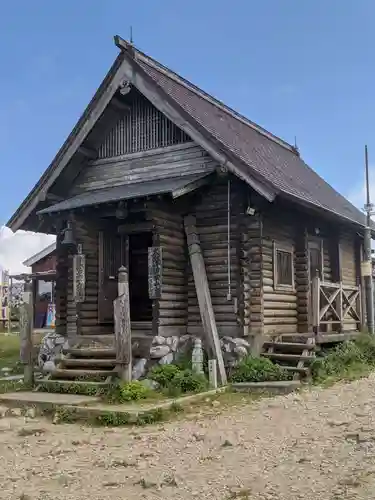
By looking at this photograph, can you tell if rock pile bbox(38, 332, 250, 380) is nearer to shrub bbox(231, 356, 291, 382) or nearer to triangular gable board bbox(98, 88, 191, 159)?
shrub bbox(231, 356, 291, 382)

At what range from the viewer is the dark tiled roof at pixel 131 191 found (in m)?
12.2

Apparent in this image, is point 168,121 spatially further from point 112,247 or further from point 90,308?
point 90,308

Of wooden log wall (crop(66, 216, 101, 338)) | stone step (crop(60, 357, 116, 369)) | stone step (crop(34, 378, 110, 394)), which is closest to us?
stone step (crop(34, 378, 110, 394))

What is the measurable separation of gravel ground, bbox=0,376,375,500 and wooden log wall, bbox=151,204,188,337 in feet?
11.7

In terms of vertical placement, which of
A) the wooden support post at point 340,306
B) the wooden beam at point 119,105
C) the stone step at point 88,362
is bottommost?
the stone step at point 88,362

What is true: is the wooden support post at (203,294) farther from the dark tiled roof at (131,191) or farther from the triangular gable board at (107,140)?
the triangular gable board at (107,140)

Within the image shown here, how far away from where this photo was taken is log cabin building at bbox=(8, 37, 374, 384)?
1305 centimetres

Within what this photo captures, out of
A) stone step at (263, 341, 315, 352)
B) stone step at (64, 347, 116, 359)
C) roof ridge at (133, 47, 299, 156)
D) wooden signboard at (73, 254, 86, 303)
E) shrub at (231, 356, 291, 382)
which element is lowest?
shrub at (231, 356, 291, 382)

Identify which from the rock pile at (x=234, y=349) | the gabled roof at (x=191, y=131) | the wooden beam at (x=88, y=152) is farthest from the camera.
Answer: the wooden beam at (x=88, y=152)

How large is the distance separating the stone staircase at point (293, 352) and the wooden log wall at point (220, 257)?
2.73ft

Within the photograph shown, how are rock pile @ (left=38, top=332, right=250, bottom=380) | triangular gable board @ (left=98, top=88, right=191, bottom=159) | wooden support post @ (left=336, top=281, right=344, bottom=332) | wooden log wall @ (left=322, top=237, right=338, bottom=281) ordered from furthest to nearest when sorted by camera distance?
wooden log wall @ (left=322, top=237, right=338, bottom=281)
wooden support post @ (left=336, top=281, right=344, bottom=332)
triangular gable board @ (left=98, top=88, right=191, bottom=159)
rock pile @ (left=38, top=332, right=250, bottom=380)

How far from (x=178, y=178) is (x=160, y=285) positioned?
102 inches

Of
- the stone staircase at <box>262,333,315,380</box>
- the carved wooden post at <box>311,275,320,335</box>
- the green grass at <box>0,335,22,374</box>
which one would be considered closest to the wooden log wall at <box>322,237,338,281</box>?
the carved wooden post at <box>311,275,320,335</box>

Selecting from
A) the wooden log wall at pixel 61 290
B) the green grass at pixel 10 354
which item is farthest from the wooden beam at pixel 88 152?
the green grass at pixel 10 354
